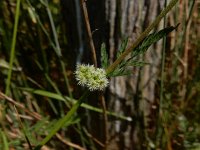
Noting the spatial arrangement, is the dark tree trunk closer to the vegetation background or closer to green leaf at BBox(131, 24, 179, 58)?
the vegetation background

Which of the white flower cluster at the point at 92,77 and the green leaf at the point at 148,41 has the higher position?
the green leaf at the point at 148,41

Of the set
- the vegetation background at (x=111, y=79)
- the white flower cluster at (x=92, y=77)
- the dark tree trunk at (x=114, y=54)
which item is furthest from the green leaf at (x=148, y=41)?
the vegetation background at (x=111, y=79)

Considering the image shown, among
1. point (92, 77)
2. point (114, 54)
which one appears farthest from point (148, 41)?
point (114, 54)

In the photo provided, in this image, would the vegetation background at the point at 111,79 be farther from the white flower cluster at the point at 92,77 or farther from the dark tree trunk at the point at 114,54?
the white flower cluster at the point at 92,77

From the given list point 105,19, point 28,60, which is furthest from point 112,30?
point 28,60

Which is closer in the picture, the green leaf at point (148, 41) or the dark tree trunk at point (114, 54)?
the green leaf at point (148, 41)

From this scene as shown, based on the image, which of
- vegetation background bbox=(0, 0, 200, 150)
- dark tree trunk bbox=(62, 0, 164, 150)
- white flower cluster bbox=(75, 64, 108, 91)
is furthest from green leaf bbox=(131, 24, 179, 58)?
vegetation background bbox=(0, 0, 200, 150)
